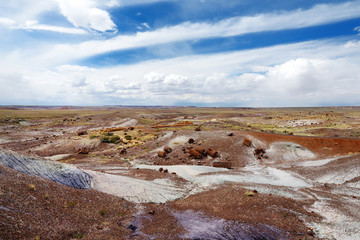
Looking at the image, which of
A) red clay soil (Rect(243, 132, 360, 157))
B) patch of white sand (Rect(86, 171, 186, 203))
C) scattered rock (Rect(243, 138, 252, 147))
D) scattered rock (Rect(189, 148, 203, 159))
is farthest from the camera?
scattered rock (Rect(243, 138, 252, 147))

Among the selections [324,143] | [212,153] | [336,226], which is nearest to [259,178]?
[212,153]

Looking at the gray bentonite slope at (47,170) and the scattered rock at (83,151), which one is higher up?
the gray bentonite slope at (47,170)

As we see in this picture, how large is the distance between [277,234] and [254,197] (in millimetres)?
4430

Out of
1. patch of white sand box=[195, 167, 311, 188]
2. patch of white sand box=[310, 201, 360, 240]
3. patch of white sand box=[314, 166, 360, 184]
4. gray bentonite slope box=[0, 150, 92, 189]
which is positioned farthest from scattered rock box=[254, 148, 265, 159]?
gray bentonite slope box=[0, 150, 92, 189]

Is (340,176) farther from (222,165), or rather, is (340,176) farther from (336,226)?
(222,165)

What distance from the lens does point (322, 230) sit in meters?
12.7

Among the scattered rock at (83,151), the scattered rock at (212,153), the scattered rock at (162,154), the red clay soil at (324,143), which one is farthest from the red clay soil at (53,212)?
the red clay soil at (324,143)

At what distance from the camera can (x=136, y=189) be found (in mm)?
18031

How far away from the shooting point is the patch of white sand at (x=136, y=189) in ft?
55.0

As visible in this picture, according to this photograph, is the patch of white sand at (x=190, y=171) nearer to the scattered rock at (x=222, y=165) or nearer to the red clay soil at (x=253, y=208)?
the scattered rock at (x=222, y=165)

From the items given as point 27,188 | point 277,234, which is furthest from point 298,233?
point 27,188

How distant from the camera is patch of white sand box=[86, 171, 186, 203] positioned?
16.8 metres

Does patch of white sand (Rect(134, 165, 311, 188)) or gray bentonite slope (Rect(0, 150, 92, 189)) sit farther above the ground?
gray bentonite slope (Rect(0, 150, 92, 189))

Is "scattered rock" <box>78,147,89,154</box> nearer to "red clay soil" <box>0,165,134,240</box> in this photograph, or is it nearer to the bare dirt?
the bare dirt
